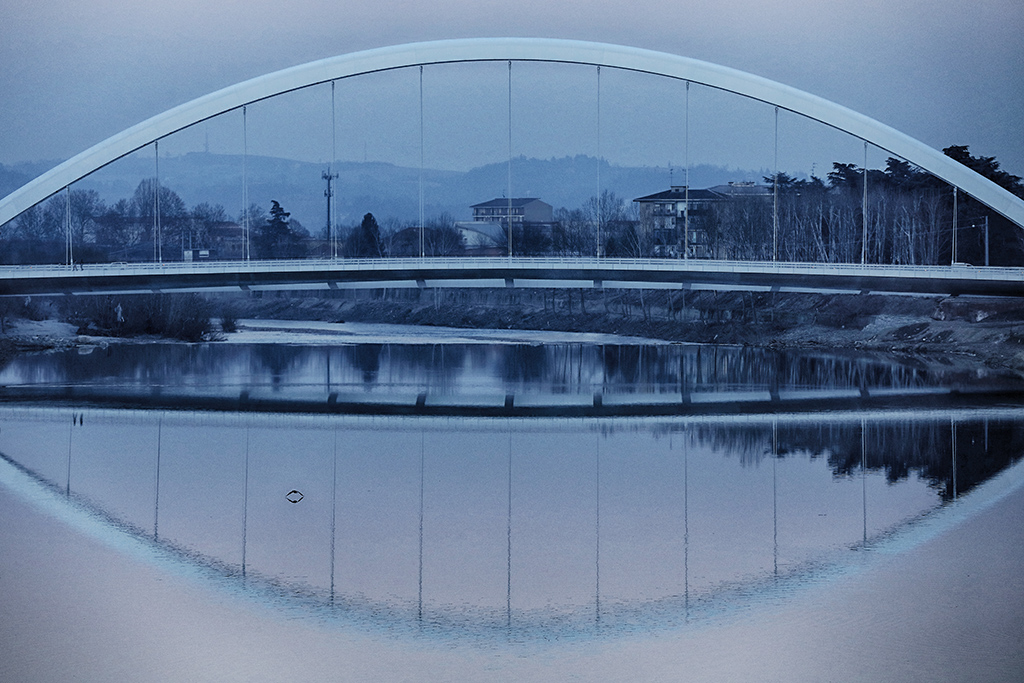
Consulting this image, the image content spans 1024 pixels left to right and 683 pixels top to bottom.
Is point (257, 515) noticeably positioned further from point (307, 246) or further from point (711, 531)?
point (307, 246)

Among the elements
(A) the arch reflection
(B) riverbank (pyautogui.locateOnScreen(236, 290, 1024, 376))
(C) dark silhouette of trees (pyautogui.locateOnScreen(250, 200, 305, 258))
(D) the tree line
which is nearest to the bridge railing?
(B) riverbank (pyautogui.locateOnScreen(236, 290, 1024, 376))

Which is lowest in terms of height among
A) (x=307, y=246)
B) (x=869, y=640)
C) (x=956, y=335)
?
(x=869, y=640)

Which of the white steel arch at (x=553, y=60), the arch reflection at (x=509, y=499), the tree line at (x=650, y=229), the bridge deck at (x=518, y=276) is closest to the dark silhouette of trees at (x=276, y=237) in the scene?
the tree line at (x=650, y=229)

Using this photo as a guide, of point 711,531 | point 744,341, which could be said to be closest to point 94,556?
point 711,531

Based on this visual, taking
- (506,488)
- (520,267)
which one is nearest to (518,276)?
(520,267)

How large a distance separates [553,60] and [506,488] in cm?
2325

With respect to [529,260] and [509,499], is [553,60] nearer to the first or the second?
[529,260]

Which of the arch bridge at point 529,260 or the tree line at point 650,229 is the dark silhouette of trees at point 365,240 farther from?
the arch bridge at point 529,260

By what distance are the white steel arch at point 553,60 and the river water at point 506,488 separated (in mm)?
7465

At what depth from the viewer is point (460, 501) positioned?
45.2ft

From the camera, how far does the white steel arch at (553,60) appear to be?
34938mm

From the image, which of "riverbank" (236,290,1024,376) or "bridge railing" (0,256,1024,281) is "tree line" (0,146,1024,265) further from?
"bridge railing" (0,256,1024,281)

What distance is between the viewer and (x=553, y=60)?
117 feet

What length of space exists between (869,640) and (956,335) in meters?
35.8
